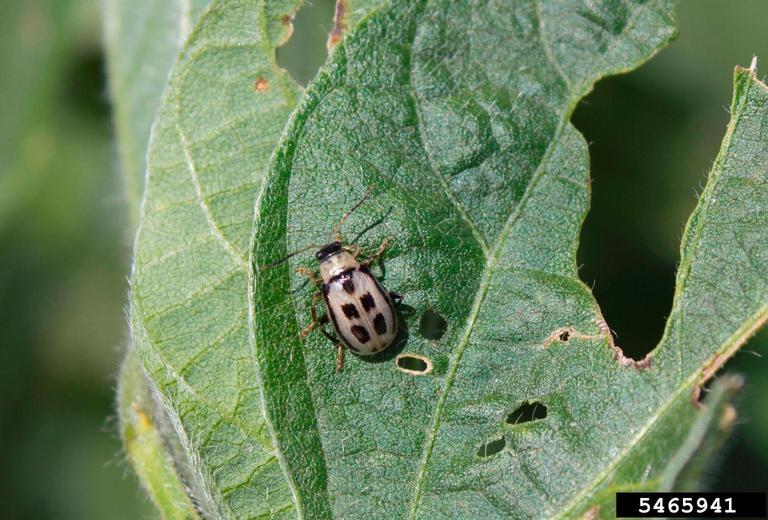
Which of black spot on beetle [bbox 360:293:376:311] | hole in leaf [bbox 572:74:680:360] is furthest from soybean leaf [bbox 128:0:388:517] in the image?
hole in leaf [bbox 572:74:680:360]

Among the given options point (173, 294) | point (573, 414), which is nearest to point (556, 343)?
point (573, 414)

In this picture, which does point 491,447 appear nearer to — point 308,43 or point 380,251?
point 380,251

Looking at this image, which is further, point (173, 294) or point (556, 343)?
point (173, 294)

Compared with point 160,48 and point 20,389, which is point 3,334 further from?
point 160,48

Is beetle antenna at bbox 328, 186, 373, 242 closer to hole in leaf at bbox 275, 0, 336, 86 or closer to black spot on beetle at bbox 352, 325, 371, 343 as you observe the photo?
black spot on beetle at bbox 352, 325, 371, 343

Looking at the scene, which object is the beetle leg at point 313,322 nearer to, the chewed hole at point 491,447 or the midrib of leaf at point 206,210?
the midrib of leaf at point 206,210

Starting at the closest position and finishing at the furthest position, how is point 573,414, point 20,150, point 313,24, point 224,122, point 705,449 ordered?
point 705,449 < point 573,414 < point 224,122 < point 313,24 < point 20,150

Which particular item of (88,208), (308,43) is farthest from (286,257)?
(88,208)
